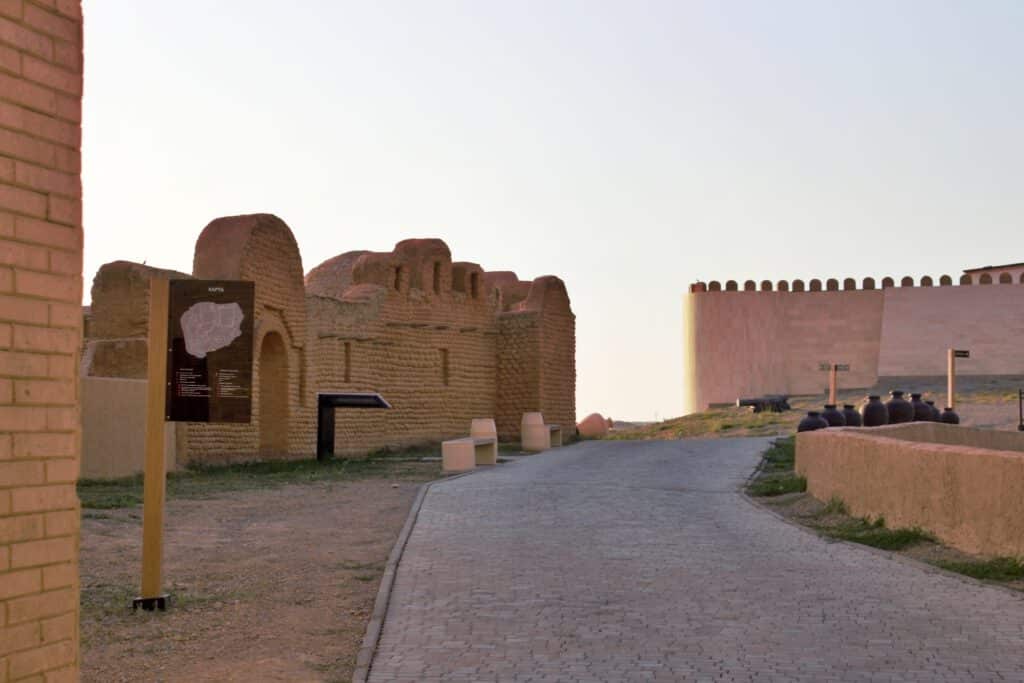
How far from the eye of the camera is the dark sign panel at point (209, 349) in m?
8.72

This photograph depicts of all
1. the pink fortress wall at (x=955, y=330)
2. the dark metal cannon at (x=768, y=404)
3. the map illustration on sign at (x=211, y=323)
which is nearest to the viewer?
the map illustration on sign at (x=211, y=323)

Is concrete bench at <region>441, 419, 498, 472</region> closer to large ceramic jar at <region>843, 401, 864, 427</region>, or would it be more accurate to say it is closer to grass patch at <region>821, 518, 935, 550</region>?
large ceramic jar at <region>843, 401, 864, 427</region>

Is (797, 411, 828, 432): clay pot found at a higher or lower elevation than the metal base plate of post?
higher

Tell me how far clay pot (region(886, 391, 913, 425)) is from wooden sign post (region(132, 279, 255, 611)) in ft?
70.4

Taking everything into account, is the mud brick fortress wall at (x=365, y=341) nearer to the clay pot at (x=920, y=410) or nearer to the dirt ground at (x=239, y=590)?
the dirt ground at (x=239, y=590)

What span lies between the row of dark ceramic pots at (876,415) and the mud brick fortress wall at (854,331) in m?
23.8

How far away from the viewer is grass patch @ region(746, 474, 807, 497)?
17.3 meters

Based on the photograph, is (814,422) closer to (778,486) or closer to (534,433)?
(778,486)

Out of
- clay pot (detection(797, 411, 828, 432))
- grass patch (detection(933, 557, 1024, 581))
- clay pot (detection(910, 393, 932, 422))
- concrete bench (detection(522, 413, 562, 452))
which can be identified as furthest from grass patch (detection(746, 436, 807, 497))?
grass patch (detection(933, 557, 1024, 581))

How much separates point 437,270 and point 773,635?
25.7m

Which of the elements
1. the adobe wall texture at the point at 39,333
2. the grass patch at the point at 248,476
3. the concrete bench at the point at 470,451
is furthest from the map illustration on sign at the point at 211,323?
the concrete bench at the point at 470,451

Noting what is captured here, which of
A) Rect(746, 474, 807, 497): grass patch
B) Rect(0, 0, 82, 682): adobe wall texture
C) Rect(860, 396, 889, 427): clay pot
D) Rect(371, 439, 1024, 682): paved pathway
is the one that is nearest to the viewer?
Rect(0, 0, 82, 682): adobe wall texture

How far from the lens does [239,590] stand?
31.3 ft

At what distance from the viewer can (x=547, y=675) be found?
251 inches
